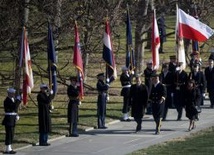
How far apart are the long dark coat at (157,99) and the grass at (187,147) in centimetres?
124

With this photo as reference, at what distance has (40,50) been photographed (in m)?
25.9

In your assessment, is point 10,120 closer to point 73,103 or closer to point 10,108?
point 10,108

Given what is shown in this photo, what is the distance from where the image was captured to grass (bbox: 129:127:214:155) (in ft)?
62.6

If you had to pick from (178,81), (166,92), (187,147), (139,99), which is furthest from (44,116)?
(178,81)

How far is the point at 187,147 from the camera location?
19.9 m

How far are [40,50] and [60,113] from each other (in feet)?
8.02

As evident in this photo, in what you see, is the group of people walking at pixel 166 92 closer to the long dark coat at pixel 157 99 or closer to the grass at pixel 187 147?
the long dark coat at pixel 157 99

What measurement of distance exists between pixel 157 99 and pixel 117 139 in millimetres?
1883

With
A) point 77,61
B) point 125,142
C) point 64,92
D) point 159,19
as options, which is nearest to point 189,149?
point 125,142

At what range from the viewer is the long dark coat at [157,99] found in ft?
73.4

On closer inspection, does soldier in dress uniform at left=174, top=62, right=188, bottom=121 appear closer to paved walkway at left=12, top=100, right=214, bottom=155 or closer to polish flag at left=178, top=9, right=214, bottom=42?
paved walkway at left=12, top=100, right=214, bottom=155

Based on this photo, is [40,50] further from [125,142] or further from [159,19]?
[159,19]

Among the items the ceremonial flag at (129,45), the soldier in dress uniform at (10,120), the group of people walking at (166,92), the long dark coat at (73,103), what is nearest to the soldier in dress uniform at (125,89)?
the group of people walking at (166,92)

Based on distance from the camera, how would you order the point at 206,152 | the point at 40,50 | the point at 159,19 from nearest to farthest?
1. the point at 206,152
2. the point at 40,50
3. the point at 159,19
